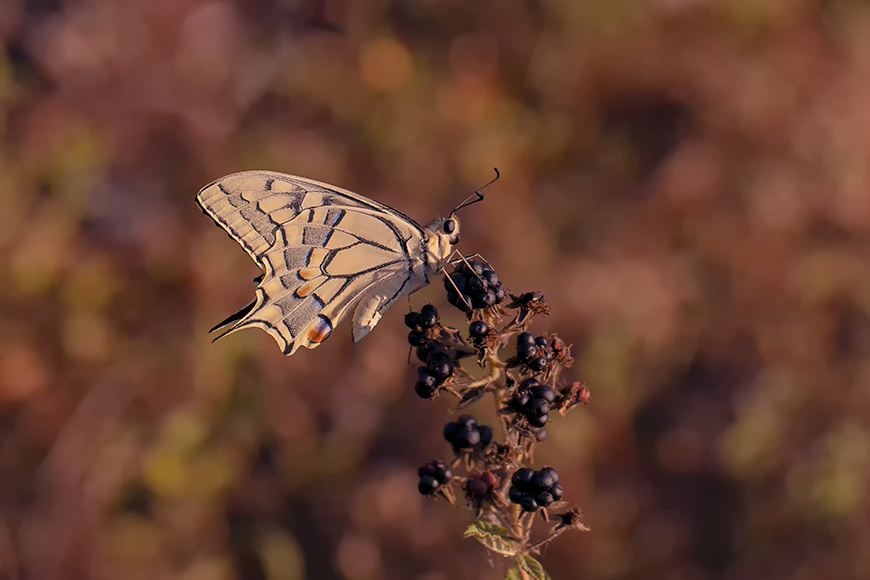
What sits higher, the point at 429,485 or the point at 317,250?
the point at 317,250

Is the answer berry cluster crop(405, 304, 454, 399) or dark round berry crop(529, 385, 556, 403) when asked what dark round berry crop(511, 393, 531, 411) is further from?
berry cluster crop(405, 304, 454, 399)

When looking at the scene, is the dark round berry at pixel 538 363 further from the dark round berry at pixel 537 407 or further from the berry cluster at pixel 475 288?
the berry cluster at pixel 475 288

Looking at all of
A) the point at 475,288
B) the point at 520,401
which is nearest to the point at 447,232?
the point at 475,288

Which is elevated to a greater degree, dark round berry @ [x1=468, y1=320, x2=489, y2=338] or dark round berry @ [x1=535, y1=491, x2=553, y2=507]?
dark round berry @ [x1=468, y1=320, x2=489, y2=338]

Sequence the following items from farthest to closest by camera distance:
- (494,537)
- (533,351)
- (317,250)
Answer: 1. (317,250)
2. (533,351)
3. (494,537)

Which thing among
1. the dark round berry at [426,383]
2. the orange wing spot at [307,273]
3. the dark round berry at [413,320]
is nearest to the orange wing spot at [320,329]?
the orange wing spot at [307,273]

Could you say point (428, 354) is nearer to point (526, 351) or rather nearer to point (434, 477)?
point (526, 351)

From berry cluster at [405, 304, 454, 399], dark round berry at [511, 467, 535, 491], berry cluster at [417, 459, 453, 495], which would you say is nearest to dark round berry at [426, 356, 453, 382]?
berry cluster at [405, 304, 454, 399]
